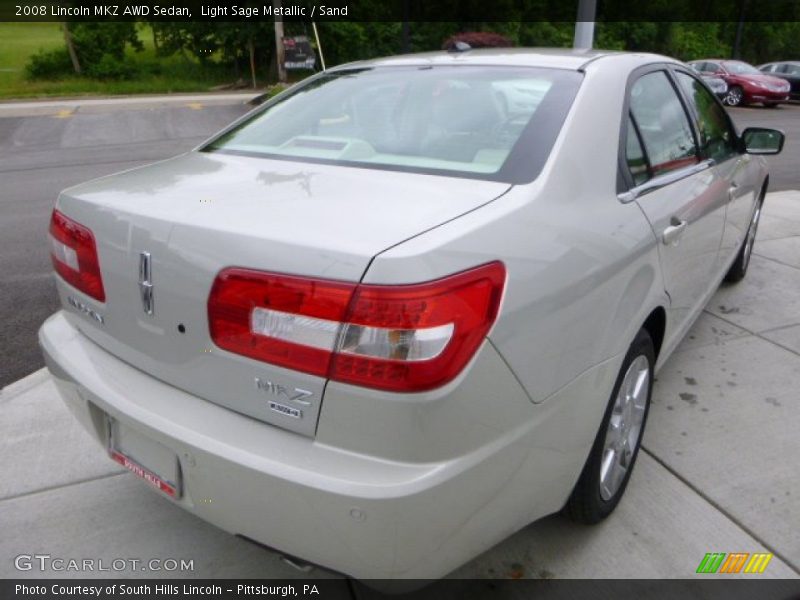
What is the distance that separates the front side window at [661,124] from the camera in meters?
2.45

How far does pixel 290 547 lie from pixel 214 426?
0.35 m

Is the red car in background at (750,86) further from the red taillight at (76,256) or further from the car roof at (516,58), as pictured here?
the red taillight at (76,256)

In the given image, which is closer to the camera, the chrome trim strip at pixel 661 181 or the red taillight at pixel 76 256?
the red taillight at pixel 76 256

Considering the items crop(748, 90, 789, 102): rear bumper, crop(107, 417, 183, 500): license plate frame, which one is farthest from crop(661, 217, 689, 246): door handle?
crop(748, 90, 789, 102): rear bumper

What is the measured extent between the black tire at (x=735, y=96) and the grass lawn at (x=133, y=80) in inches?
751

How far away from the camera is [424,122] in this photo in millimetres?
2307

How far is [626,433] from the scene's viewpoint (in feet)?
7.73

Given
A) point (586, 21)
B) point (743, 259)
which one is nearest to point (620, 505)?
point (743, 259)

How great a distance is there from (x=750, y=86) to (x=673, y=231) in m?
21.6

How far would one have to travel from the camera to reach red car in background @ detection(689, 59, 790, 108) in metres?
20.5

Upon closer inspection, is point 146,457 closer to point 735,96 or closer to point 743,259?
point 743,259

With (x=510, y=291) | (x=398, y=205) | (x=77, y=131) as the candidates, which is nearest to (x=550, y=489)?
(x=510, y=291)

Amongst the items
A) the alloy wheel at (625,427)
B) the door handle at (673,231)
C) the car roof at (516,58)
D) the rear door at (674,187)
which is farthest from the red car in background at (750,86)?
the alloy wheel at (625,427)

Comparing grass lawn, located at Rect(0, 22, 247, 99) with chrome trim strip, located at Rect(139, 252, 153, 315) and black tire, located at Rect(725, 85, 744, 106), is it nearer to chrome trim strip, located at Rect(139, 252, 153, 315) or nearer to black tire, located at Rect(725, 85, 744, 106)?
black tire, located at Rect(725, 85, 744, 106)
